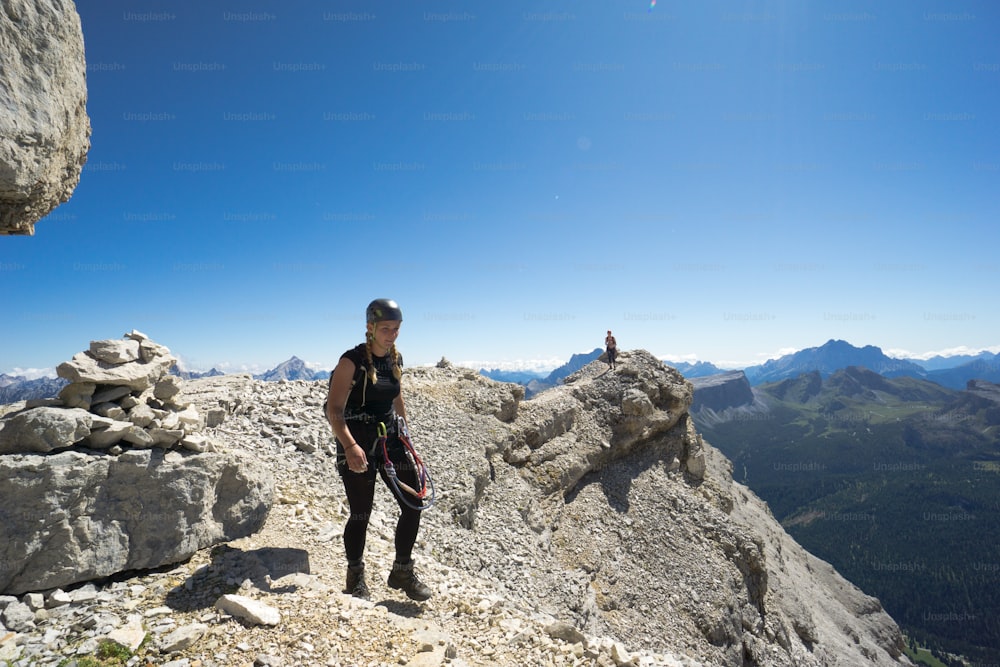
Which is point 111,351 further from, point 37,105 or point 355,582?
point 355,582

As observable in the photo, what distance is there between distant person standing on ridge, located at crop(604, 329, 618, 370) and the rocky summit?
3.09 ft

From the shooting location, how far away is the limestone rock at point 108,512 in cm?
547

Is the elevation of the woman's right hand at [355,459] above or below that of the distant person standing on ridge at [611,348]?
below

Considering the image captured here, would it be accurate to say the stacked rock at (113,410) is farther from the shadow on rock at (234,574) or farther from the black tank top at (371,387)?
the black tank top at (371,387)

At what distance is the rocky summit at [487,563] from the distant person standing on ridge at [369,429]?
66 cm

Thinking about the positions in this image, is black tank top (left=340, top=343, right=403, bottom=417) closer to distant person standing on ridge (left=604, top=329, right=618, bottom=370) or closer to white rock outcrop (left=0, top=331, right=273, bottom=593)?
white rock outcrop (left=0, top=331, right=273, bottom=593)

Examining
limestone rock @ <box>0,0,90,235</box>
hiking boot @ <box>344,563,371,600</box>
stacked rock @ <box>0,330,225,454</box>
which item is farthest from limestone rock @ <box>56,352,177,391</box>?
hiking boot @ <box>344,563,371,600</box>

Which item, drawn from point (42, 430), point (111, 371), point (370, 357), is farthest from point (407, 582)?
point (111, 371)

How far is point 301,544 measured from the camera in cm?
838

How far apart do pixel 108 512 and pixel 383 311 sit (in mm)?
4796

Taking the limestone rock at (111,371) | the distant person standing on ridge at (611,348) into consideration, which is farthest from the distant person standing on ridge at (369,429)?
the distant person standing on ridge at (611,348)

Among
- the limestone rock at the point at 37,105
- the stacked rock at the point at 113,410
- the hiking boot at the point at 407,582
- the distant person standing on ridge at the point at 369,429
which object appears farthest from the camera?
the hiking boot at the point at 407,582

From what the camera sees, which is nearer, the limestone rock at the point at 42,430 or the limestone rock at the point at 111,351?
the limestone rock at the point at 42,430

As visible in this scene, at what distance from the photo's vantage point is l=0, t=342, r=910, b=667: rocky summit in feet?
17.8
